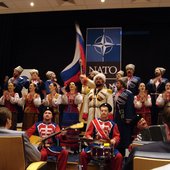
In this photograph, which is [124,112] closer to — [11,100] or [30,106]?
[30,106]

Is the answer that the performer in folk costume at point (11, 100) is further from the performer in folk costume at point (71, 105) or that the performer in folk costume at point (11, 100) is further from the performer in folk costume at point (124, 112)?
the performer in folk costume at point (124, 112)

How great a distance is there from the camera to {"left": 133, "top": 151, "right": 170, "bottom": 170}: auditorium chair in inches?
57.3

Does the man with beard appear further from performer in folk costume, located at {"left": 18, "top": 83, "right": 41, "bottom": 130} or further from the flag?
the flag

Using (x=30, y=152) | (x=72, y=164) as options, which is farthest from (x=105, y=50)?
(x=30, y=152)

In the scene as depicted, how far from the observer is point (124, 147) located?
4934mm

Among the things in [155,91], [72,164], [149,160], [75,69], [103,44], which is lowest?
[72,164]

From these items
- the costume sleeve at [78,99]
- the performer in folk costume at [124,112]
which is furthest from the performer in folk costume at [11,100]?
the performer in folk costume at [124,112]

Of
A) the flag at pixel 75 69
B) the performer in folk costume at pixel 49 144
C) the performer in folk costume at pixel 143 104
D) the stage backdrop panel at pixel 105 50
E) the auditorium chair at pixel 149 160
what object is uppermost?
the stage backdrop panel at pixel 105 50

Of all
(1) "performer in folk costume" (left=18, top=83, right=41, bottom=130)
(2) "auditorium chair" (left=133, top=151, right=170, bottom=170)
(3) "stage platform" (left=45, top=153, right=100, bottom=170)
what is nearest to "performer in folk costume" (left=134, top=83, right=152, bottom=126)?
(3) "stage platform" (left=45, top=153, right=100, bottom=170)

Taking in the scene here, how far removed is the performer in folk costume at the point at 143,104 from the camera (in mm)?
5246

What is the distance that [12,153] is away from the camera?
2221mm

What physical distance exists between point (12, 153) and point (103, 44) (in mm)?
6378

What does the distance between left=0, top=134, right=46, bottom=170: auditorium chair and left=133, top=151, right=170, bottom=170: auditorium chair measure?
3.22ft

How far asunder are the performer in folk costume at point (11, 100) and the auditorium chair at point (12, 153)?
3.50m
